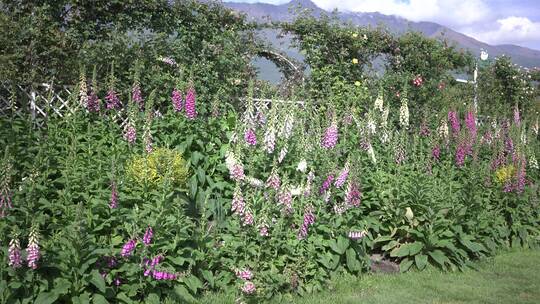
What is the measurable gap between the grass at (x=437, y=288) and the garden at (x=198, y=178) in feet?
0.49

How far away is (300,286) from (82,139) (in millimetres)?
2769

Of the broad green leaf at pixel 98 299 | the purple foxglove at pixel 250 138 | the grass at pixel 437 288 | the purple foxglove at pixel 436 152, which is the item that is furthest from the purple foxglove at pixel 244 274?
the purple foxglove at pixel 436 152

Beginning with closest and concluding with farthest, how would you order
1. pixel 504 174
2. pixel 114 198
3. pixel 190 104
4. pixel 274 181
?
pixel 114 198 → pixel 274 181 → pixel 190 104 → pixel 504 174

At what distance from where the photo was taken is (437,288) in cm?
541

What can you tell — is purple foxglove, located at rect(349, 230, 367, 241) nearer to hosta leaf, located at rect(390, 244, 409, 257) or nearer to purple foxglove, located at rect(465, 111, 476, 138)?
hosta leaf, located at rect(390, 244, 409, 257)

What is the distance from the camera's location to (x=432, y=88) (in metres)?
11.9

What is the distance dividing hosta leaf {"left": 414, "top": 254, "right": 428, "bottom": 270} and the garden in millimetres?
15

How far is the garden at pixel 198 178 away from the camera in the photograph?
13.5 feet

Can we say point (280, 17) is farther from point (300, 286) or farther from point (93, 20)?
point (300, 286)

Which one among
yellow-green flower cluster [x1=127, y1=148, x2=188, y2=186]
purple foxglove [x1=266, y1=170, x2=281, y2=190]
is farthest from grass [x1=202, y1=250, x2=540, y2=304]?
yellow-green flower cluster [x1=127, y1=148, x2=188, y2=186]

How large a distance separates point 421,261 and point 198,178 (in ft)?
8.41

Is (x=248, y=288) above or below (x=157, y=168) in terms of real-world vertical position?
below

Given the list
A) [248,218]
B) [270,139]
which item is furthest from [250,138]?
[248,218]

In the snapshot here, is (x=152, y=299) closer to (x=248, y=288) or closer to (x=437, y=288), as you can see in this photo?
(x=248, y=288)
